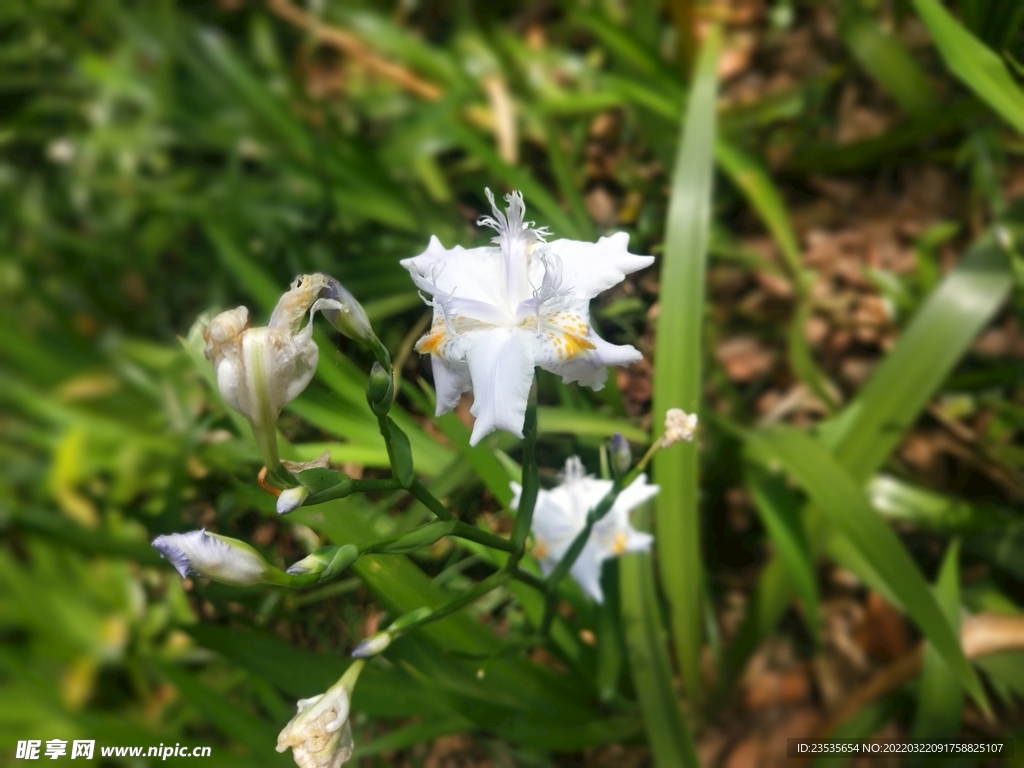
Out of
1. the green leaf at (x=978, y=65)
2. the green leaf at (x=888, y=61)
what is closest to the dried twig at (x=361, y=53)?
the green leaf at (x=888, y=61)

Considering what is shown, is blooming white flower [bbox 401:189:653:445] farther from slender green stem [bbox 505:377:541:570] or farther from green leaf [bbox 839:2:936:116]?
Result: green leaf [bbox 839:2:936:116]

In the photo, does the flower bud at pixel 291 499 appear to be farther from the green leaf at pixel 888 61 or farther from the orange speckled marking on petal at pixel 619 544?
the green leaf at pixel 888 61

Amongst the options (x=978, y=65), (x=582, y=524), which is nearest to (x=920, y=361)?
(x=978, y=65)

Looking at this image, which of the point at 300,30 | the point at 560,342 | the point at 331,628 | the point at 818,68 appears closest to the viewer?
the point at 560,342

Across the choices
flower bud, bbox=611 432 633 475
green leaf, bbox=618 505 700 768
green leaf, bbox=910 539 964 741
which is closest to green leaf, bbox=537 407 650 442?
green leaf, bbox=618 505 700 768

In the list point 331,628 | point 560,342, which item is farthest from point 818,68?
point 331,628

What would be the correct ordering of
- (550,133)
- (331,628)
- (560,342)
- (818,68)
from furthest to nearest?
(818,68)
(550,133)
(331,628)
(560,342)

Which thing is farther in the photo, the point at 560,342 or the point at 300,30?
the point at 300,30

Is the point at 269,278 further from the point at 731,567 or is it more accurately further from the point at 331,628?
the point at 731,567

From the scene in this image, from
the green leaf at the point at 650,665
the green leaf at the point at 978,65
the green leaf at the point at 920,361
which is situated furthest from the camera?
the green leaf at the point at 920,361
